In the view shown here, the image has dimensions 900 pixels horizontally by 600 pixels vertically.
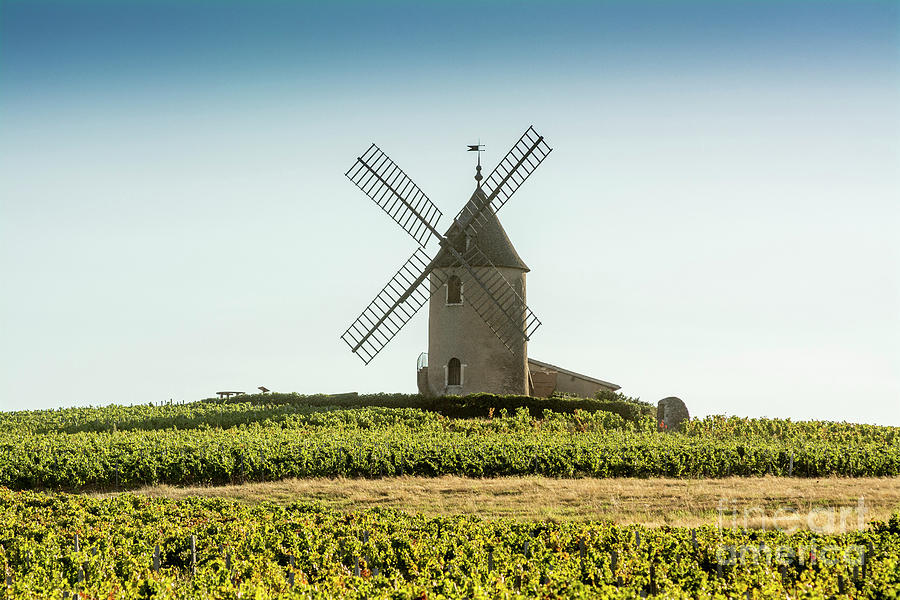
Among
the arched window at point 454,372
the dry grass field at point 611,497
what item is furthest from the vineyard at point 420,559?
the arched window at point 454,372

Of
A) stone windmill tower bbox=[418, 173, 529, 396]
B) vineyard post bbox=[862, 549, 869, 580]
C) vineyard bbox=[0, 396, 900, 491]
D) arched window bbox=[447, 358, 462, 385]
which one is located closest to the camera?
vineyard post bbox=[862, 549, 869, 580]

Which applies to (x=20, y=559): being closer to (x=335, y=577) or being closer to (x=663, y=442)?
(x=335, y=577)

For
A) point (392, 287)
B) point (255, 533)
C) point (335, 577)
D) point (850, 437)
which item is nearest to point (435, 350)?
point (392, 287)

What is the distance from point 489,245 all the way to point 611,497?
14487 millimetres

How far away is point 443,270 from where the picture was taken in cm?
3133

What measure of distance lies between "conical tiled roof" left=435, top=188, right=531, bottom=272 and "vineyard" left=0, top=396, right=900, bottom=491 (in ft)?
20.2

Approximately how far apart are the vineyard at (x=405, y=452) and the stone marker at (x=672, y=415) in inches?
23.9

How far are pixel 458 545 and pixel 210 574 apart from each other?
10.2ft

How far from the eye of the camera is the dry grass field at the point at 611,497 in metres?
16.9

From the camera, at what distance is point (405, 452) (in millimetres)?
20922

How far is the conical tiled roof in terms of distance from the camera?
3117cm

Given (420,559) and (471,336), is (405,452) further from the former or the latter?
(471,336)

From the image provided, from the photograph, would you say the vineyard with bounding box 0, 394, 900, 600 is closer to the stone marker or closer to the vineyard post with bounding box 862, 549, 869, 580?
the vineyard post with bounding box 862, 549, 869, 580

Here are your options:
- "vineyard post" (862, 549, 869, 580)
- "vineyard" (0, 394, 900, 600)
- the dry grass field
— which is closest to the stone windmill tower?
"vineyard" (0, 394, 900, 600)
